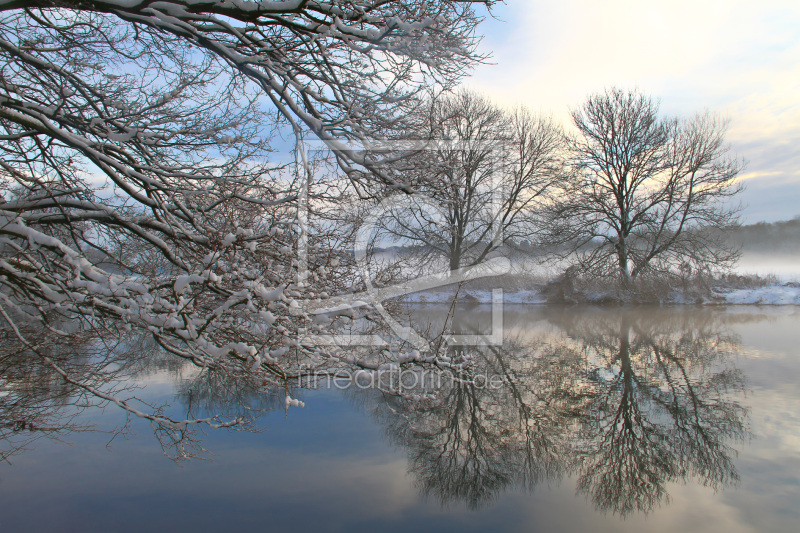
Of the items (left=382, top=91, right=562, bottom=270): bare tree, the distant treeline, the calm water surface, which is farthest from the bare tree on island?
the distant treeline

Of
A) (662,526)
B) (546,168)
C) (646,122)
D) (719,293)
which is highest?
(646,122)

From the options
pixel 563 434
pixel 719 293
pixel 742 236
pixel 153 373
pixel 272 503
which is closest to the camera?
pixel 272 503

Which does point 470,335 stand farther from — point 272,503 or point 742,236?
point 742,236

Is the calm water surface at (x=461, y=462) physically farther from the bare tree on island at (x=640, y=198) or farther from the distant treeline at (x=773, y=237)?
the distant treeline at (x=773, y=237)

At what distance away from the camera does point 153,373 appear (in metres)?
8.79

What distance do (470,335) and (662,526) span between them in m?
9.27

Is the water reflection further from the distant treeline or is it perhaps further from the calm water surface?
the distant treeline

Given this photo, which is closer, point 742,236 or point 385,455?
point 385,455

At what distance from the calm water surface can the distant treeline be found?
126ft

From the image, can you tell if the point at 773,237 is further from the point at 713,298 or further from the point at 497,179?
the point at 497,179

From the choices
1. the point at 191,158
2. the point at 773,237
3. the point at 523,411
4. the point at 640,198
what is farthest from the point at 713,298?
the point at 773,237

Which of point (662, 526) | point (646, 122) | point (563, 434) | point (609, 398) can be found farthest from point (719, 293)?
point (662, 526)

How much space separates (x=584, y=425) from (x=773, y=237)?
44.7m

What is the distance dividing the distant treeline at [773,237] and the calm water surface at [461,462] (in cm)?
3832
